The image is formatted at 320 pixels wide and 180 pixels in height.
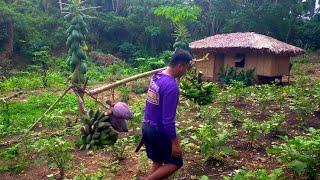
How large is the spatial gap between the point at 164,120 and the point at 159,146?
45 cm

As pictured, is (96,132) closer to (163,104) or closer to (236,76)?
(163,104)

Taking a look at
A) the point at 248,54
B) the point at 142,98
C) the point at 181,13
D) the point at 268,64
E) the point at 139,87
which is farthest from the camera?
the point at 181,13

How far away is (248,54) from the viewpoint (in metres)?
18.3

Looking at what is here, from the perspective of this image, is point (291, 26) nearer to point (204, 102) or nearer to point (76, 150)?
point (204, 102)

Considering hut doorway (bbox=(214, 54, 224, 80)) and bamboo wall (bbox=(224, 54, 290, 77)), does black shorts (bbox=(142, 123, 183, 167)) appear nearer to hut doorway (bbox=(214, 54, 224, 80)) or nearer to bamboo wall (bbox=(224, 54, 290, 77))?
bamboo wall (bbox=(224, 54, 290, 77))

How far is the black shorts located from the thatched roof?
13850 millimetres

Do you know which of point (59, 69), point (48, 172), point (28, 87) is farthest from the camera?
point (59, 69)

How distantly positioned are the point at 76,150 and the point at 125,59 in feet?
72.0

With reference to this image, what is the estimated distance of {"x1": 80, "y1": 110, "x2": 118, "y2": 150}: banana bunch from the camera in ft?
22.4

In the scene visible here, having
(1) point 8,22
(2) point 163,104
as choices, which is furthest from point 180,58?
(1) point 8,22

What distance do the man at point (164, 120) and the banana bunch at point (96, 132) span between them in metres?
2.57

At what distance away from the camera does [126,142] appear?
6.82 metres

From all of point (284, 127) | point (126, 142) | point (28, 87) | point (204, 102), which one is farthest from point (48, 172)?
point (28, 87)

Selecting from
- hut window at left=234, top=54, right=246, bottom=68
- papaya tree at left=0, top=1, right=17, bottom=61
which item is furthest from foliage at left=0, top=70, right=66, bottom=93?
hut window at left=234, top=54, right=246, bottom=68
